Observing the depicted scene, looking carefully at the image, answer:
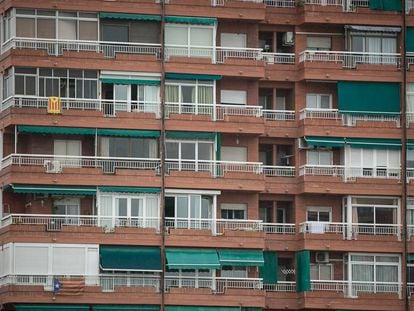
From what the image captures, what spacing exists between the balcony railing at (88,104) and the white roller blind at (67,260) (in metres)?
6.09

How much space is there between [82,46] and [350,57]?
1218 cm

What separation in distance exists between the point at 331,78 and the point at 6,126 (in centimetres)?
1460

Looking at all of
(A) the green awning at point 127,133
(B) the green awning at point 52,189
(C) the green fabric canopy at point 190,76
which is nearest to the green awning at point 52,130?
(A) the green awning at point 127,133

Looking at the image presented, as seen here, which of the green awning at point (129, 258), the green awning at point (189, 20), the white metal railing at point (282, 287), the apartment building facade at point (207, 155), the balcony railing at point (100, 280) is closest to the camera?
the balcony railing at point (100, 280)

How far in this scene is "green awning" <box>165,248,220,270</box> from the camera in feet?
302

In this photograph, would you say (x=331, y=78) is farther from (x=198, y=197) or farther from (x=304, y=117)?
(x=198, y=197)

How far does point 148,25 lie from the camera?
9481 centimetres

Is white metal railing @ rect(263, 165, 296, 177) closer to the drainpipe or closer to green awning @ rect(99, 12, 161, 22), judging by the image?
the drainpipe

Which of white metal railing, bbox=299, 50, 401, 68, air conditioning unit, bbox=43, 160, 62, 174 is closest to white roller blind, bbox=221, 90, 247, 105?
white metal railing, bbox=299, 50, 401, 68

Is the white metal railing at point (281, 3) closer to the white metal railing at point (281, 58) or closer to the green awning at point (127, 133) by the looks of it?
the white metal railing at point (281, 58)

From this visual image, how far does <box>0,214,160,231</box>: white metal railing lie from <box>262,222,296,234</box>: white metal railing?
17.4 ft

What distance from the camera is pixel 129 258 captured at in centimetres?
9194

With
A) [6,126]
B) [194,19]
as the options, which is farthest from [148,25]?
[6,126]

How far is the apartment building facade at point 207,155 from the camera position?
92000mm
